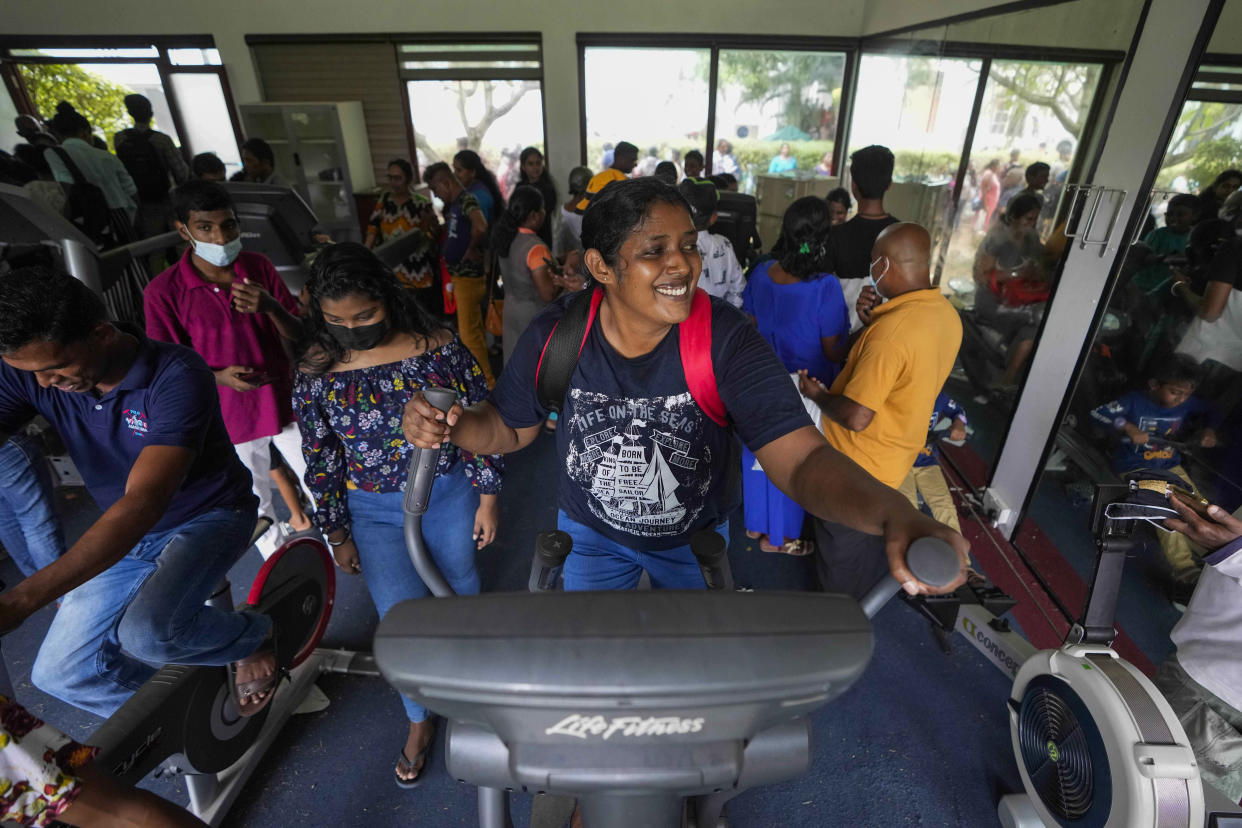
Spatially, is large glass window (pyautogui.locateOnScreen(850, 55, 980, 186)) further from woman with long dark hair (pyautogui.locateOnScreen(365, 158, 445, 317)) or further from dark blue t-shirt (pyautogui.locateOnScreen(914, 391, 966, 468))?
woman with long dark hair (pyautogui.locateOnScreen(365, 158, 445, 317))

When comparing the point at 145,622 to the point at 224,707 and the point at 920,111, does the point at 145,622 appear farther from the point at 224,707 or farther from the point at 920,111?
the point at 920,111

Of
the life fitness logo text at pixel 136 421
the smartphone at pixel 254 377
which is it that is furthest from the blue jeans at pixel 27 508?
the smartphone at pixel 254 377

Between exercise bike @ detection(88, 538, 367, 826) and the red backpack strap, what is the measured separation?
4.94ft

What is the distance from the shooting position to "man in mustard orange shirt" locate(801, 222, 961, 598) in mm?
1860

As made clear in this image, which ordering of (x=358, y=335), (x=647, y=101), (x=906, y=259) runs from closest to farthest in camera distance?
(x=358, y=335), (x=906, y=259), (x=647, y=101)

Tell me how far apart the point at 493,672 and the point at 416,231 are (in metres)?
4.14

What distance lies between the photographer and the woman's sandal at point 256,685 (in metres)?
1.81

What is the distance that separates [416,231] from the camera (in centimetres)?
421

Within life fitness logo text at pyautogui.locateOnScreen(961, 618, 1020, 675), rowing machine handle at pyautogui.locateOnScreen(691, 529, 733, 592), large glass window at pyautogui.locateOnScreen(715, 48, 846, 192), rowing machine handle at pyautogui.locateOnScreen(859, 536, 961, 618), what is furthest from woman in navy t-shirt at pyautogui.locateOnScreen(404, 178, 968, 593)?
large glass window at pyautogui.locateOnScreen(715, 48, 846, 192)

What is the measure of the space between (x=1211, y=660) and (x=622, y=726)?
5.55 ft

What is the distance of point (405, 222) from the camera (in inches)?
174

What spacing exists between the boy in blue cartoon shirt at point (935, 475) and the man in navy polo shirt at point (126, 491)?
2.26 meters

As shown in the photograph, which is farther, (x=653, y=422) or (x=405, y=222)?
(x=405, y=222)

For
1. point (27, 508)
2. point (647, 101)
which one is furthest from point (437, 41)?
point (27, 508)
